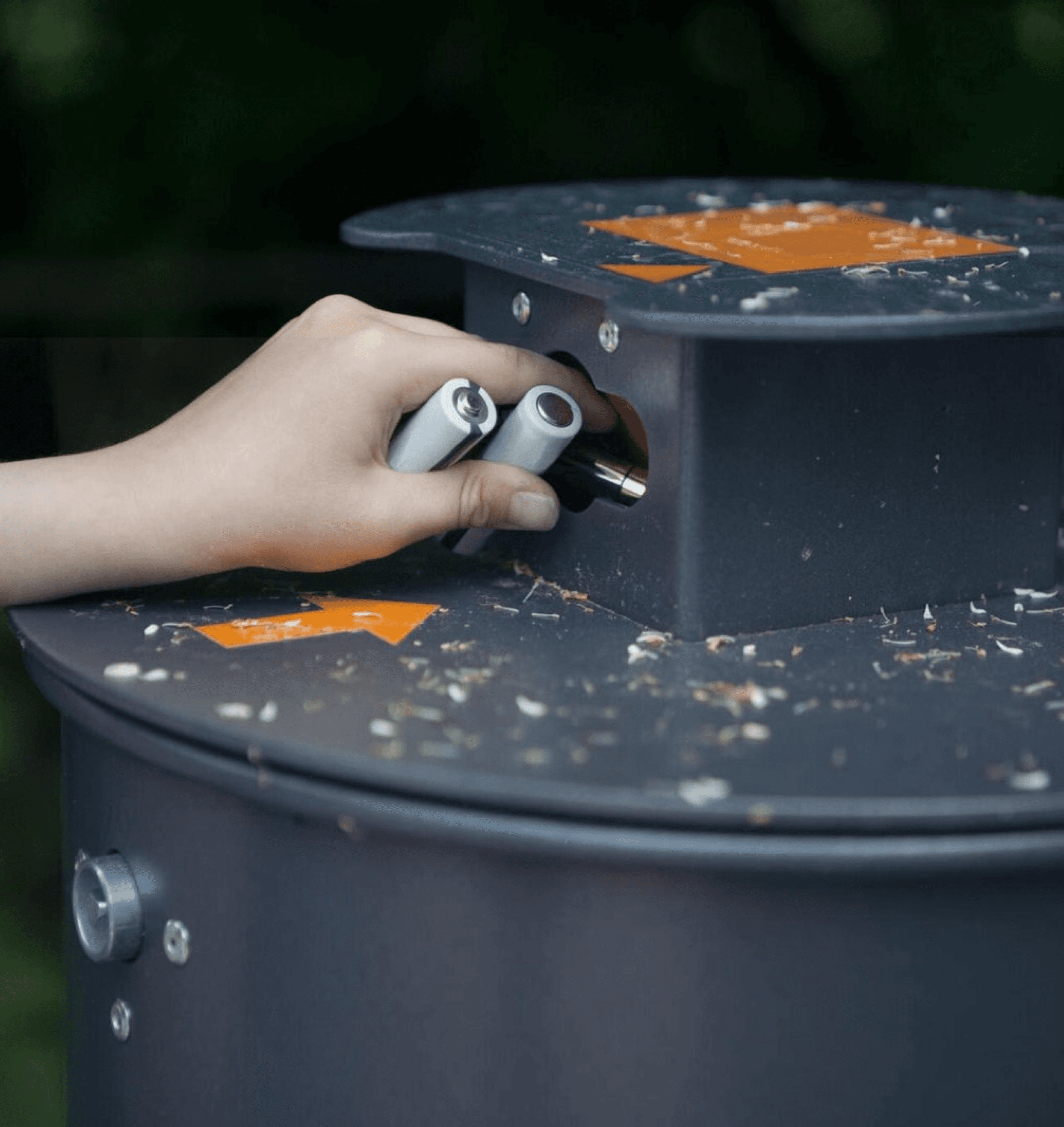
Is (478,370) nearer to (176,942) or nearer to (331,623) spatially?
(331,623)

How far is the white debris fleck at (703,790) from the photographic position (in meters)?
0.83

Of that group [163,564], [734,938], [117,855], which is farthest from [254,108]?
[734,938]

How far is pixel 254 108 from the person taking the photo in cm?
178

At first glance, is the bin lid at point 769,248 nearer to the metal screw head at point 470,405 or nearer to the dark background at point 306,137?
the metal screw head at point 470,405

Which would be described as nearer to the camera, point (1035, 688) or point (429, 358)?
point (1035, 688)

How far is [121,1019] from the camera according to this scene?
110 cm

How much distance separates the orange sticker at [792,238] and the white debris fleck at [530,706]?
0.92 ft

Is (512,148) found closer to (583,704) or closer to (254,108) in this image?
(254,108)

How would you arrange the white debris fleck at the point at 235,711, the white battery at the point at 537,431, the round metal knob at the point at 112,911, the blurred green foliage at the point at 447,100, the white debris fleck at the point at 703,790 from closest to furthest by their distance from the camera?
1. the white debris fleck at the point at 703,790
2. the white debris fleck at the point at 235,711
3. the round metal knob at the point at 112,911
4. the white battery at the point at 537,431
5. the blurred green foliage at the point at 447,100

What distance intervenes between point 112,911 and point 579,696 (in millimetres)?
313

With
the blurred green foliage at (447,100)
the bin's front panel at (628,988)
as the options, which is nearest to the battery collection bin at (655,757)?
the bin's front panel at (628,988)

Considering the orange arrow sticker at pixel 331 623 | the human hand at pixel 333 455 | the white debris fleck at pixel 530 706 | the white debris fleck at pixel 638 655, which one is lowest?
the white debris fleck at pixel 638 655

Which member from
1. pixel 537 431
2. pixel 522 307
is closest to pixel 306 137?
pixel 522 307

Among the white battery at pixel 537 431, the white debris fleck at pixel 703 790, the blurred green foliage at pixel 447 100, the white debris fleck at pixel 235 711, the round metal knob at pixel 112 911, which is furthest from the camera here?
the blurred green foliage at pixel 447 100
